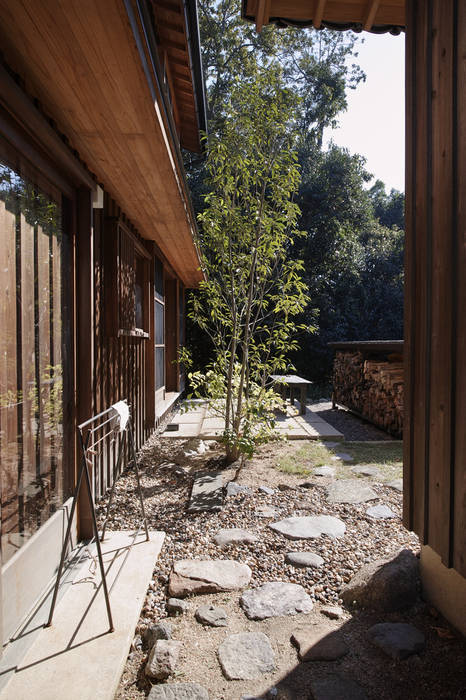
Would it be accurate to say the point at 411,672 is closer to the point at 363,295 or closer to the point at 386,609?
the point at 386,609

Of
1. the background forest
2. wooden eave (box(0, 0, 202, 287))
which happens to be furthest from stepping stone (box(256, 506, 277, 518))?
the background forest

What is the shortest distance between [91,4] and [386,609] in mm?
2559

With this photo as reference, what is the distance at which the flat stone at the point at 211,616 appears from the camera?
6.19 feet

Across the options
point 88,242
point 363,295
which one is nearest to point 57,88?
point 88,242

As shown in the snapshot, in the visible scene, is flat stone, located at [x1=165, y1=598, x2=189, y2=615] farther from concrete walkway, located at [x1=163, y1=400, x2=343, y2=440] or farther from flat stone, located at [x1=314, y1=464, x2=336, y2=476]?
concrete walkway, located at [x1=163, y1=400, x2=343, y2=440]

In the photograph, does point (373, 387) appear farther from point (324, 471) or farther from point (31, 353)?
point (31, 353)

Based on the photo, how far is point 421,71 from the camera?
5.87 feet

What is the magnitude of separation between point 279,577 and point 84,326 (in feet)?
5.72

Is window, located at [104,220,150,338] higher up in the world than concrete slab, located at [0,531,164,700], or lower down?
higher up

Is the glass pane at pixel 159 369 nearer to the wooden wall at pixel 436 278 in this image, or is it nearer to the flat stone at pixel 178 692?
the wooden wall at pixel 436 278

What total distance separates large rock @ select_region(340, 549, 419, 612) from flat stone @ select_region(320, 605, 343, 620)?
0.08 meters

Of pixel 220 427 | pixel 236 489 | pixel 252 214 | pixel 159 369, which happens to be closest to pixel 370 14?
pixel 252 214

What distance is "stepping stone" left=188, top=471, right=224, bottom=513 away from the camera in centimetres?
313

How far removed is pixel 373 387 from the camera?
643cm
